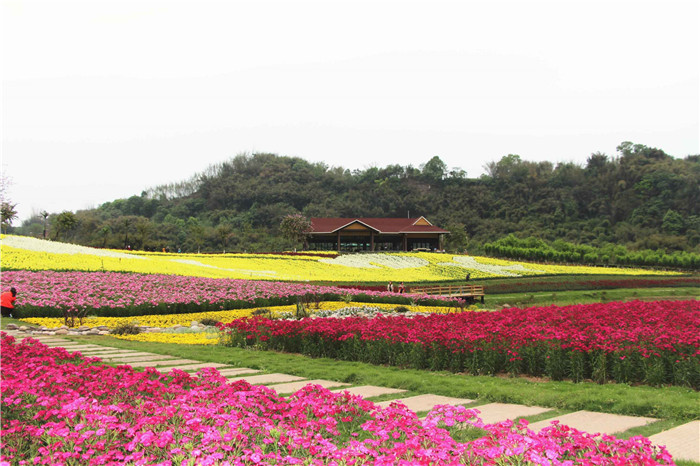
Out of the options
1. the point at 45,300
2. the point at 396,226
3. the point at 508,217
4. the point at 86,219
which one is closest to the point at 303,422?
the point at 45,300

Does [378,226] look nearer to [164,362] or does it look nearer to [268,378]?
[164,362]

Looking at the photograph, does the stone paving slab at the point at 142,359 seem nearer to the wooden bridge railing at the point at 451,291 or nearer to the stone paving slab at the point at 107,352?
the stone paving slab at the point at 107,352

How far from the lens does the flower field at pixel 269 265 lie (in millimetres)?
25172

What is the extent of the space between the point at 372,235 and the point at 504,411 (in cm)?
5206

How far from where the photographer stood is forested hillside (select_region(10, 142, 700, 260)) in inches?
Answer: 2530

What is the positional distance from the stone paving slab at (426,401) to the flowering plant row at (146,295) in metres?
11.6

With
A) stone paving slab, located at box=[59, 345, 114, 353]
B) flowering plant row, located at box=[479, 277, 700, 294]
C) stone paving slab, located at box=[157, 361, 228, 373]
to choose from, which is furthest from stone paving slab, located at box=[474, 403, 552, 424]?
flowering plant row, located at box=[479, 277, 700, 294]

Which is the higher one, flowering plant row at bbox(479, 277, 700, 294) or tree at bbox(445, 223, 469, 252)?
tree at bbox(445, 223, 469, 252)

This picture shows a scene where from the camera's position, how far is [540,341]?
835 centimetres

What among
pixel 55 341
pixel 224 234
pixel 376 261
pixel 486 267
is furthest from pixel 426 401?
pixel 224 234

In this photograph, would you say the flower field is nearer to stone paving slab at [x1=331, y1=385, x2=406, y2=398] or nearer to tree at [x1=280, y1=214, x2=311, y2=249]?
tree at [x1=280, y1=214, x2=311, y2=249]

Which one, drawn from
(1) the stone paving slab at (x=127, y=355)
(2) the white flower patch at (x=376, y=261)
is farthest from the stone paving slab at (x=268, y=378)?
(2) the white flower patch at (x=376, y=261)

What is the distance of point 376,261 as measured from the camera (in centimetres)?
4466

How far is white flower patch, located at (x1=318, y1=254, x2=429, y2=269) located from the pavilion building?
9100 millimetres
